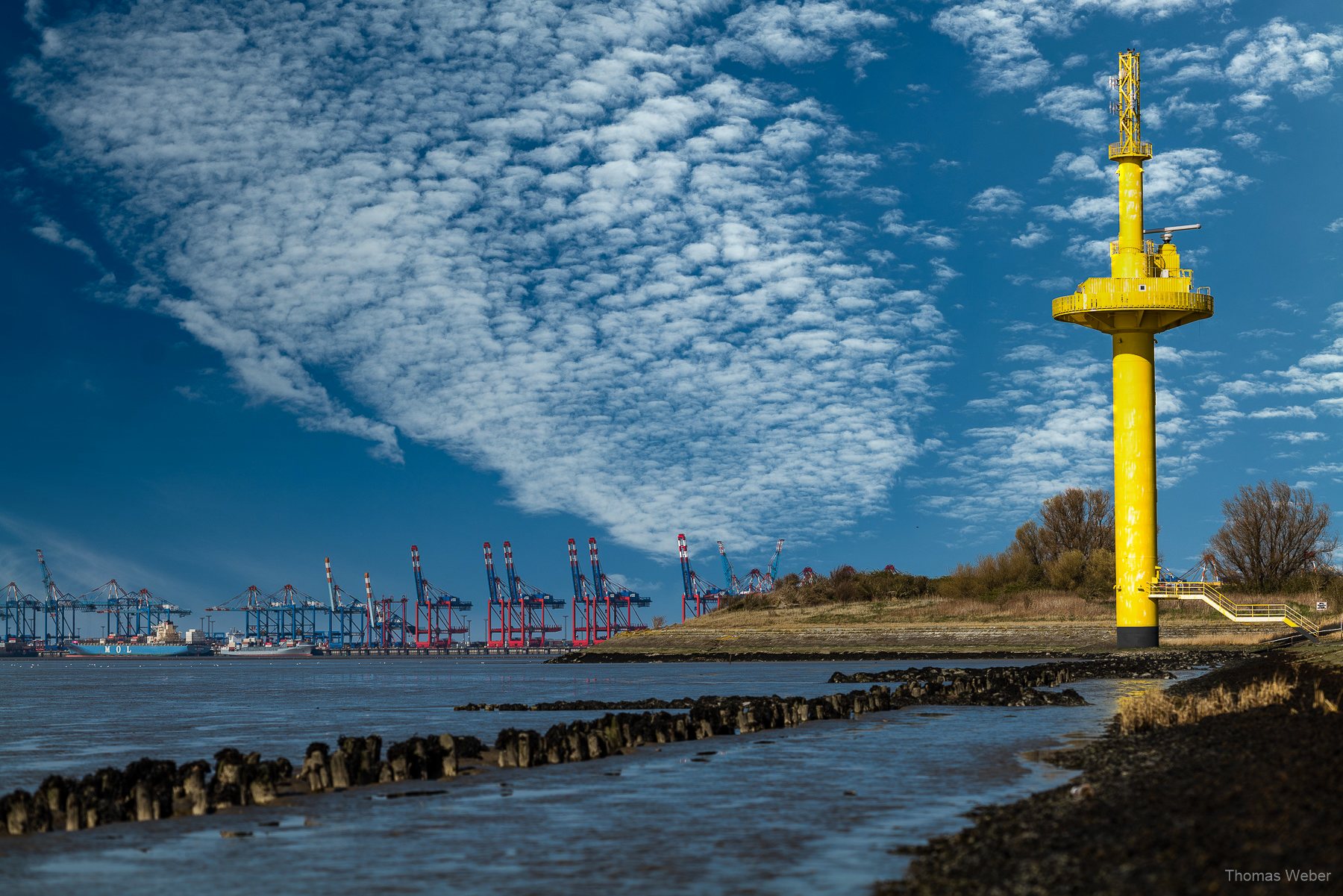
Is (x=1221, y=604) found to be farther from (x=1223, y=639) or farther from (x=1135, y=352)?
(x=1135, y=352)

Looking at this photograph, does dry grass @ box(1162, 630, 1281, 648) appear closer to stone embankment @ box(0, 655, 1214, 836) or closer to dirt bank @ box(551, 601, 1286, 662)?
dirt bank @ box(551, 601, 1286, 662)

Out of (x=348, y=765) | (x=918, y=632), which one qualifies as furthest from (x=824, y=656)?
(x=348, y=765)

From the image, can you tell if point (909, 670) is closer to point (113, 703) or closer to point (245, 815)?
point (113, 703)

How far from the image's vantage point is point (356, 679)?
7825 centimetres

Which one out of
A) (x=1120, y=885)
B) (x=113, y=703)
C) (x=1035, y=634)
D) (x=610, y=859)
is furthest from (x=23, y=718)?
(x=1035, y=634)

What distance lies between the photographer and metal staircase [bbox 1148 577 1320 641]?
57.1 metres

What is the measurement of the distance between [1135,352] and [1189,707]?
122 feet

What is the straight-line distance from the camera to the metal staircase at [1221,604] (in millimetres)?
57094

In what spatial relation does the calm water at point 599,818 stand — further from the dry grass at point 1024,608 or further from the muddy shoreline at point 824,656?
the dry grass at point 1024,608

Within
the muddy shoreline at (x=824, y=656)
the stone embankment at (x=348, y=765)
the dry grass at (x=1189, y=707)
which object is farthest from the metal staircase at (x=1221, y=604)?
the dry grass at (x=1189, y=707)

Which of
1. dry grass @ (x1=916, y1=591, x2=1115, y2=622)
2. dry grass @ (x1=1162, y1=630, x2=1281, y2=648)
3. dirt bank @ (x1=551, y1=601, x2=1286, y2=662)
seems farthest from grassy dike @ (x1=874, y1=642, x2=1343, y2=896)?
dry grass @ (x1=916, y1=591, x2=1115, y2=622)

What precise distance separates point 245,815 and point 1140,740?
46.1ft

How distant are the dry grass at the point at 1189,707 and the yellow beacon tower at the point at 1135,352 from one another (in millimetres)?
33794

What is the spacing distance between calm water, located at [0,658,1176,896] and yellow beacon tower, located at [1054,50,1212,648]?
26426 mm
